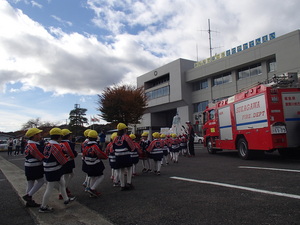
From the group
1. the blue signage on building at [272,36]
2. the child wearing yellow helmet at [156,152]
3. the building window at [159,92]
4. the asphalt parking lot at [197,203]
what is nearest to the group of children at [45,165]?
the asphalt parking lot at [197,203]

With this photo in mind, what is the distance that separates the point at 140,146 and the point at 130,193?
3320 millimetres

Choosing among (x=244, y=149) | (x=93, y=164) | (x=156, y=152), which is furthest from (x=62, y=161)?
(x=244, y=149)

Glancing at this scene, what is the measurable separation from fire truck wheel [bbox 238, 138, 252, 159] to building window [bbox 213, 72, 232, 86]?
76.8 ft

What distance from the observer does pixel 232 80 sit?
32594 millimetres

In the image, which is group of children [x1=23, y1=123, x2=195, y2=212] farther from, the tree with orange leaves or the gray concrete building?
the tree with orange leaves

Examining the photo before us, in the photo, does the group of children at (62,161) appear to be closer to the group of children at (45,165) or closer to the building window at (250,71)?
the group of children at (45,165)

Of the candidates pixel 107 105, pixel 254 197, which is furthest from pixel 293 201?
pixel 107 105

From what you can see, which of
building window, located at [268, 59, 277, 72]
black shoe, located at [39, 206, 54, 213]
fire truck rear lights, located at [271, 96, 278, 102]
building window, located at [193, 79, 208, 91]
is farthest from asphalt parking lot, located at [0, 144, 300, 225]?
building window, located at [193, 79, 208, 91]

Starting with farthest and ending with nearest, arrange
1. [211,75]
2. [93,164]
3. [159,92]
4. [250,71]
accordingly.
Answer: [159,92] → [211,75] → [250,71] → [93,164]

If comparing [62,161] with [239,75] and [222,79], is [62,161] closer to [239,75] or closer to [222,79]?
[239,75]

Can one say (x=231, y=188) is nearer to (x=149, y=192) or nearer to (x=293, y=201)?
(x=293, y=201)

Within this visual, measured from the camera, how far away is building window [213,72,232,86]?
33416 mm

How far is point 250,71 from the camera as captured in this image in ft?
99.7

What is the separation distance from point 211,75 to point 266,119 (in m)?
27.0
